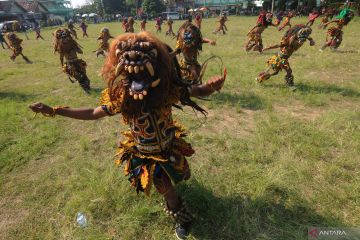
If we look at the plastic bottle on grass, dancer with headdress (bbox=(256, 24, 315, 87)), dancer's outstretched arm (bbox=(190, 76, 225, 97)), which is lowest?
the plastic bottle on grass

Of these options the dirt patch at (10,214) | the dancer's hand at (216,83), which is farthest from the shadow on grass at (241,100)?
the dirt patch at (10,214)

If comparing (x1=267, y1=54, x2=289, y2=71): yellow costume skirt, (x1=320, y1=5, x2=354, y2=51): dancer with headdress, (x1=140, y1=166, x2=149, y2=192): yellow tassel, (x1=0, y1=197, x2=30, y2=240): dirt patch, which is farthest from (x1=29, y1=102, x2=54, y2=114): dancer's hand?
(x1=320, y1=5, x2=354, y2=51): dancer with headdress

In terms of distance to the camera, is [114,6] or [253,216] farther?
[114,6]

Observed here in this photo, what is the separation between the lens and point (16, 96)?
8727mm

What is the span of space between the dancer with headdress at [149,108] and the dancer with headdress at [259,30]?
10.7 metres

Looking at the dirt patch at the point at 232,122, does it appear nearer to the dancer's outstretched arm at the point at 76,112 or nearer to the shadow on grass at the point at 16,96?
the dancer's outstretched arm at the point at 76,112

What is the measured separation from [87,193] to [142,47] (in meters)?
2.53

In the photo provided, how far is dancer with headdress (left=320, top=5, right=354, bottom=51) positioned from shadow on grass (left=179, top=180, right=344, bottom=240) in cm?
1038

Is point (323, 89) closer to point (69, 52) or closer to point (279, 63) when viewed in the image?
point (279, 63)

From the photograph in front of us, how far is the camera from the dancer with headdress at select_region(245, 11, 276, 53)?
40.0 ft

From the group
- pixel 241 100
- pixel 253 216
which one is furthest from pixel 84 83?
pixel 253 216

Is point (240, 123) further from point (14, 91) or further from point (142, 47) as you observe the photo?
point (14, 91)

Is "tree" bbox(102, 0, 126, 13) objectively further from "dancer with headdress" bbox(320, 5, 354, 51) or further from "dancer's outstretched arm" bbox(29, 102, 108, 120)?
"dancer's outstretched arm" bbox(29, 102, 108, 120)

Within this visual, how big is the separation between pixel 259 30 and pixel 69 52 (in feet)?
27.9
